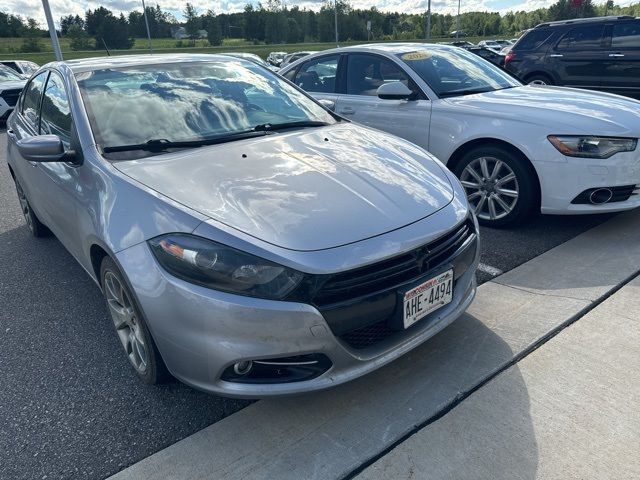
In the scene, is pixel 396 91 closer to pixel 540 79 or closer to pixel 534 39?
pixel 540 79

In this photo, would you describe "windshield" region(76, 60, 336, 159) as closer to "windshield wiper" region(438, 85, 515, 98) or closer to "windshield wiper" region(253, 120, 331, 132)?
"windshield wiper" region(253, 120, 331, 132)

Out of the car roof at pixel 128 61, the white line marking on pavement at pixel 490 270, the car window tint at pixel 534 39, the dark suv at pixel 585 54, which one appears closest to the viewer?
the car roof at pixel 128 61

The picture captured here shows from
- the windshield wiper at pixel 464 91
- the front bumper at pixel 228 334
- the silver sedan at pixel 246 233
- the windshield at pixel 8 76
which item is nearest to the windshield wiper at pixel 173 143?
the silver sedan at pixel 246 233

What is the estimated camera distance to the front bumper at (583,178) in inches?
148

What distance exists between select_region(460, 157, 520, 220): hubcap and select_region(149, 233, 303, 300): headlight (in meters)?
2.79

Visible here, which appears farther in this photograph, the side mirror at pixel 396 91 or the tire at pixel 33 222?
the side mirror at pixel 396 91

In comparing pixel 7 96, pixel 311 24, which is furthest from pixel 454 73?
pixel 311 24

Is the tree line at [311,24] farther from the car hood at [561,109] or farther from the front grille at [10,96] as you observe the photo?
the car hood at [561,109]

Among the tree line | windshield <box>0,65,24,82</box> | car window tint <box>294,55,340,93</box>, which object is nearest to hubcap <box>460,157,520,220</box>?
car window tint <box>294,55,340,93</box>

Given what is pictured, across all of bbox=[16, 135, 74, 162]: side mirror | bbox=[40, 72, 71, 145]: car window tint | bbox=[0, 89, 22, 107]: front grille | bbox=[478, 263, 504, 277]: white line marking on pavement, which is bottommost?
bbox=[478, 263, 504, 277]: white line marking on pavement

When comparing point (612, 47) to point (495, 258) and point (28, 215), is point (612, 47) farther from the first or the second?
point (28, 215)

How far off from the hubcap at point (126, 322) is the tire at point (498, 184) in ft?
10.0

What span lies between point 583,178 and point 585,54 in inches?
292

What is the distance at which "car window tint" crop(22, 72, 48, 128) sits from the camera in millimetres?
3819
